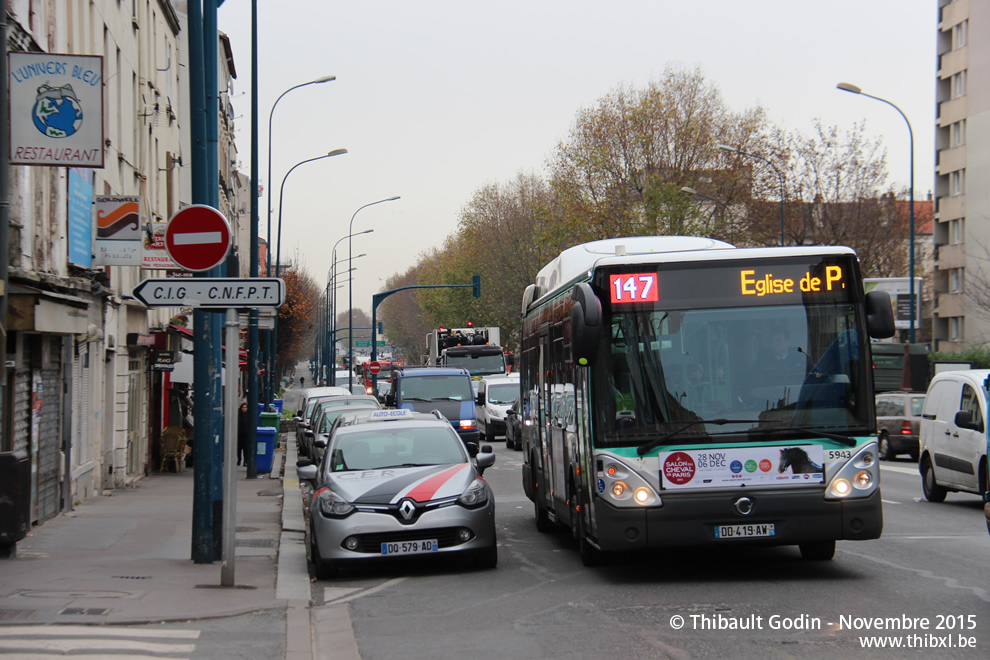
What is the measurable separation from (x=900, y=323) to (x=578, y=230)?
13459 millimetres

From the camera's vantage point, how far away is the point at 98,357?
19.5 m

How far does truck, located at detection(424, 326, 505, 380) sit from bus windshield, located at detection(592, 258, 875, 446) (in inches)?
1364

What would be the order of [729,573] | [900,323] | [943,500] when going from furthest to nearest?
[900,323]
[943,500]
[729,573]

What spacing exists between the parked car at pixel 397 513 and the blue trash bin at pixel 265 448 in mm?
14137

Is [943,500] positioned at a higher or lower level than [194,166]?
lower

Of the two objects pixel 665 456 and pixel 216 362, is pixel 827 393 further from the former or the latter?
pixel 216 362

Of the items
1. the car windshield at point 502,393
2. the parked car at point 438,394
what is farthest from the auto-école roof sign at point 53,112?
the car windshield at point 502,393

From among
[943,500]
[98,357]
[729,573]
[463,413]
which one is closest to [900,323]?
[463,413]

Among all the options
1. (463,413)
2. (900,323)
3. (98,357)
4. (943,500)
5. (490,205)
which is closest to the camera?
(943,500)

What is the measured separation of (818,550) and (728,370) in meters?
2.10

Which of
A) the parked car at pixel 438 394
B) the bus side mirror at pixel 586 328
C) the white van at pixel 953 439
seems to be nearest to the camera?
the bus side mirror at pixel 586 328

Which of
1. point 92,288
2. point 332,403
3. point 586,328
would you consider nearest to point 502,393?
point 332,403

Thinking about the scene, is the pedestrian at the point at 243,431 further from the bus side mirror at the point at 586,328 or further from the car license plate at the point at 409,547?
the bus side mirror at the point at 586,328

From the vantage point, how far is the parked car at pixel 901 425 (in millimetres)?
27344
